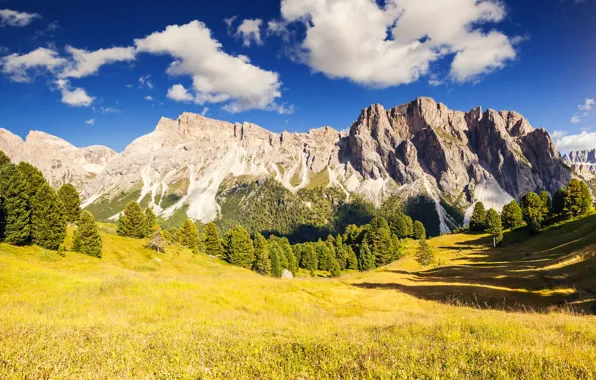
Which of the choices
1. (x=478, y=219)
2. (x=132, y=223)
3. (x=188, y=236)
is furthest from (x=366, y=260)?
(x=478, y=219)

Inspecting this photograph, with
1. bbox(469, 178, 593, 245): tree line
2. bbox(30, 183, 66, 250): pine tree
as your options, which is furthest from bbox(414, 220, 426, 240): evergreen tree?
bbox(30, 183, 66, 250): pine tree

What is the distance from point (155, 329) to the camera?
9742 mm

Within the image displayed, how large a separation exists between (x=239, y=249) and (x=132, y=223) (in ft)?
86.8

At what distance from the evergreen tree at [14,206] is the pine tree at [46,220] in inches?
59.6

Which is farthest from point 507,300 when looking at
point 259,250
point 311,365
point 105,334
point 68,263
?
point 259,250

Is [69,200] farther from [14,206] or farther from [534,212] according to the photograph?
[534,212]

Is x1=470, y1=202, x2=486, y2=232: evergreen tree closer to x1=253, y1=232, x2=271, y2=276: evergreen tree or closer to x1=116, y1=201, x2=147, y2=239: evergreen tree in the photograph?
x1=253, y1=232, x2=271, y2=276: evergreen tree

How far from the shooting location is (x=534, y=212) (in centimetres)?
8225

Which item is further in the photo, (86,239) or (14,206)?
(86,239)

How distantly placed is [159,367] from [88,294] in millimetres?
12817

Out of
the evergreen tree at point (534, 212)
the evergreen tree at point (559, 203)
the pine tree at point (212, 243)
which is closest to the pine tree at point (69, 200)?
the pine tree at point (212, 243)

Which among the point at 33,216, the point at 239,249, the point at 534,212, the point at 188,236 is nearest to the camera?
the point at 33,216

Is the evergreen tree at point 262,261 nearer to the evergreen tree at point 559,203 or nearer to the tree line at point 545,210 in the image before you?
the tree line at point 545,210

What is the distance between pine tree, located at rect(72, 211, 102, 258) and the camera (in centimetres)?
4275
